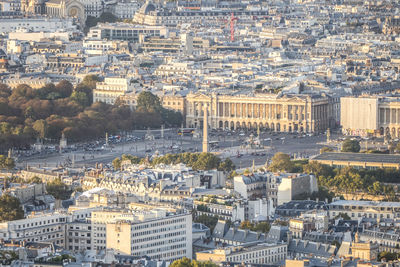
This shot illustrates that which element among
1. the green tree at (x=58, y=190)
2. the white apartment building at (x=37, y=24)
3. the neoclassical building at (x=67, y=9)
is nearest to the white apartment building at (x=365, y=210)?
the green tree at (x=58, y=190)

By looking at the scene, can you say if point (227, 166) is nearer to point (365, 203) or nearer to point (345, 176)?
point (345, 176)

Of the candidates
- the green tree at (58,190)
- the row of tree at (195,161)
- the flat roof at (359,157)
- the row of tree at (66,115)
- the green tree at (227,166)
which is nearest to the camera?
the green tree at (58,190)

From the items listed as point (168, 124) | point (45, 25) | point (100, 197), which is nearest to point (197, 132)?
point (168, 124)

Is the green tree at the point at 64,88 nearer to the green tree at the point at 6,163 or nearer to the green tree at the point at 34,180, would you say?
the green tree at the point at 6,163

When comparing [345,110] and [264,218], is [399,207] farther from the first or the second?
[345,110]

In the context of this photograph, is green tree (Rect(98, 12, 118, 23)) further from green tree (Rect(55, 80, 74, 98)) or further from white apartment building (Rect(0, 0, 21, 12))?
green tree (Rect(55, 80, 74, 98))

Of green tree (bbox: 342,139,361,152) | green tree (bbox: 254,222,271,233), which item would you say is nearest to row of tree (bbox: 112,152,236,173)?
green tree (bbox: 342,139,361,152)

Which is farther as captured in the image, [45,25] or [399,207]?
[45,25]
